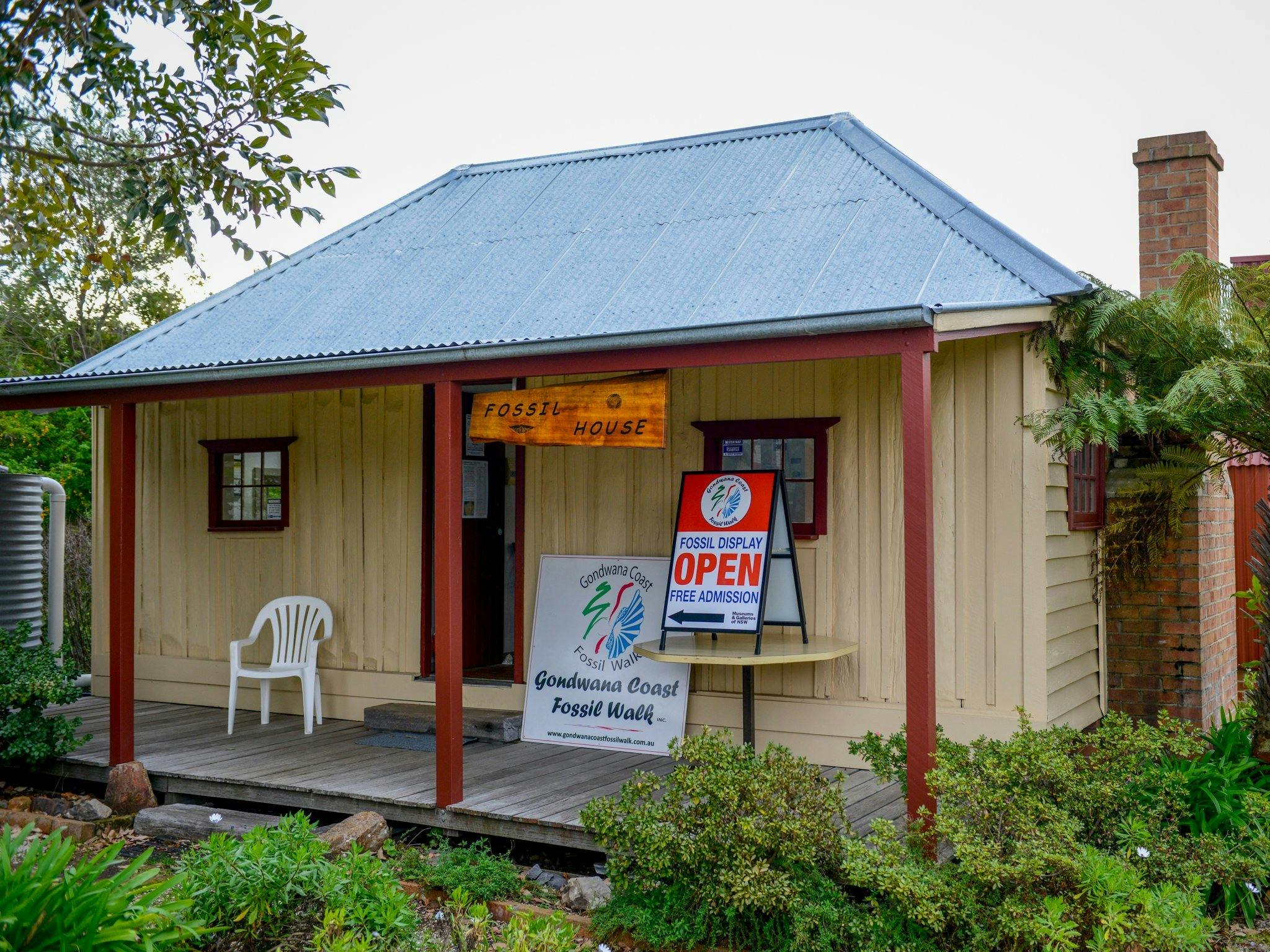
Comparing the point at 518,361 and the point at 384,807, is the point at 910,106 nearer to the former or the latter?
the point at 518,361

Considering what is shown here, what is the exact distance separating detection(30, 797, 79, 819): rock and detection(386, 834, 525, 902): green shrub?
8.58ft

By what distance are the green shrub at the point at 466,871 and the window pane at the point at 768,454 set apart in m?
2.92

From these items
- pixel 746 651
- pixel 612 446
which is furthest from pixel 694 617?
pixel 612 446

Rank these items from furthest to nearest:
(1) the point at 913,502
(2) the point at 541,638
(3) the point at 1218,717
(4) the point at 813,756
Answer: (3) the point at 1218,717
(2) the point at 541,638
(4) the point at 813,756
(1) the point at 913,502

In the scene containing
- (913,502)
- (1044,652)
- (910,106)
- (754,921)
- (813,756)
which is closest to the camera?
(754,921)

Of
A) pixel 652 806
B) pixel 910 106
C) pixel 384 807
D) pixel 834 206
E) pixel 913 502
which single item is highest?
pixel 910 106

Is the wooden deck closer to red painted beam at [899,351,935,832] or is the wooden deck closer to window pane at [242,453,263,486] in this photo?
red painted beam at [899,351,935,832]

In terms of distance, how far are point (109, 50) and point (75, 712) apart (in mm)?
5778

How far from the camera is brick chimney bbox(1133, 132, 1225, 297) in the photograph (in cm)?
851

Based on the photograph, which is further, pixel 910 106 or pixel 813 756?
pixel 910 106

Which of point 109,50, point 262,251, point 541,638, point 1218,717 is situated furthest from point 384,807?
point 1218,717

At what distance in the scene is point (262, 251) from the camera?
658cm

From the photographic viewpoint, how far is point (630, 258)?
25.3 ft

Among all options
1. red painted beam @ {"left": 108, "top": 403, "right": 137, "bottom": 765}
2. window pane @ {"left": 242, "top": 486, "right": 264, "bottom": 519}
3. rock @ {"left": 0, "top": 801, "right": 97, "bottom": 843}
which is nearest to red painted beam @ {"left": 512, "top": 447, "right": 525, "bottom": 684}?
window pane @ {"left": 242, "top": 486, "right": 264, "bottom": 519}
